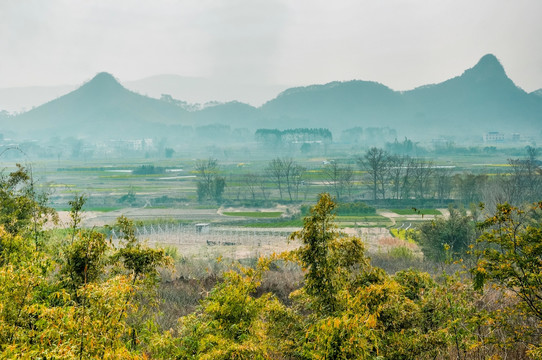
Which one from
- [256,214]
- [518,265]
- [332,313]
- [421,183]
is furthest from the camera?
[421,183]

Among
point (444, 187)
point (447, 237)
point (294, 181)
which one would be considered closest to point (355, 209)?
Result: point (444, 187)

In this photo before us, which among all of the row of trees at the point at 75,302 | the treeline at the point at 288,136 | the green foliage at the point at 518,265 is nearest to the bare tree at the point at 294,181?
the green foliage at the point at 518,265

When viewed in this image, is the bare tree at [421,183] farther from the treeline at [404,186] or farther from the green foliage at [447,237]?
the green foliage at [447,237]

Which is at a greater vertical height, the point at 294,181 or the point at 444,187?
the point at 294,181

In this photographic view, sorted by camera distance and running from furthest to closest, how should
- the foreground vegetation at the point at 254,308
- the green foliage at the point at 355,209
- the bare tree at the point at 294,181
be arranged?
the bare tree at the point at 294,181 < the green foliage at the point at 355,209 < the foreground vegetation at the point at 254,308

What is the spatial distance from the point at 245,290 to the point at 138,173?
279 feet

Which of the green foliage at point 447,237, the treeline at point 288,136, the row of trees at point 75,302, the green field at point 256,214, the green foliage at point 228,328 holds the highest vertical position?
the treeline at point 288,136

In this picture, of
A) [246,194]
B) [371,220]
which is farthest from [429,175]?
[246,194]

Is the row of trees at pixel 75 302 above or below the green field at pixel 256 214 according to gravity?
above

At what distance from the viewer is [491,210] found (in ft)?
119

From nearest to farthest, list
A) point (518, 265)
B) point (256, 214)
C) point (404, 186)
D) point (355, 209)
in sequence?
1. point (518, 265)
2. point (355, 209)
3. point (256, 214)
4. point (404, 186)

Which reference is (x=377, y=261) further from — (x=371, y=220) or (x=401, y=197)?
(x=401, y=197)

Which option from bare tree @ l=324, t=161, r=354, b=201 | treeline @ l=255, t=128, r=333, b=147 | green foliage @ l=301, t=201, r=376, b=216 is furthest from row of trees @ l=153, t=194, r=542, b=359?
treeline @ l=255, t=128, r=333, b=147

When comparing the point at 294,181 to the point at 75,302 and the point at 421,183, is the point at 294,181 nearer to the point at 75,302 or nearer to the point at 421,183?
the point at 421,183
